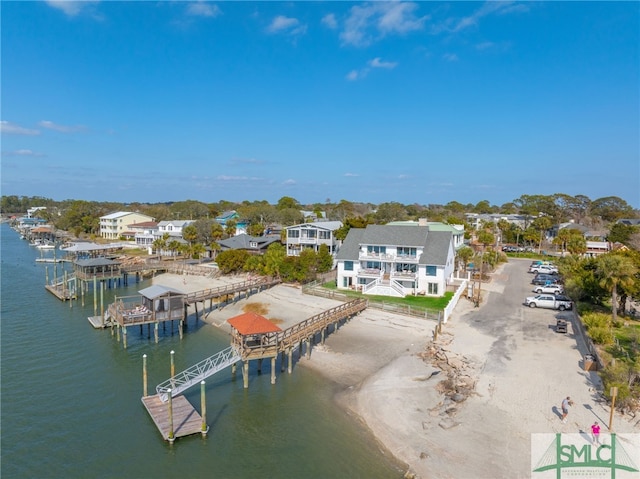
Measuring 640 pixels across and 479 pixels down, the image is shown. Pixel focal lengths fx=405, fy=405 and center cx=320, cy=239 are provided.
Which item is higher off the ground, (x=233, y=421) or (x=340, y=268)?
(x=340, y=268)

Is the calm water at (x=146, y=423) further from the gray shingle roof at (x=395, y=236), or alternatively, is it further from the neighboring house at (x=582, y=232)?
the neighboring house at (x=582, y=232)

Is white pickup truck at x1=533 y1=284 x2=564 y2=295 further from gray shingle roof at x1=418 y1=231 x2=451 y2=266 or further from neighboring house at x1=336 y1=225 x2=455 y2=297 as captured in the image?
gray shingle roof at x1=418 y1=231 x2=451 y2=266

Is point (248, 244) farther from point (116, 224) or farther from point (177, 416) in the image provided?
point (116, 224)

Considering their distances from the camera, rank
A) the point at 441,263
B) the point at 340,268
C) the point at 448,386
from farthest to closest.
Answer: the point at 340,268 < the point at 441,263 < the point at 448,386

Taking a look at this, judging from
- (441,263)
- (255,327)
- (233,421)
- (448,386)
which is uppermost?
(441,263)

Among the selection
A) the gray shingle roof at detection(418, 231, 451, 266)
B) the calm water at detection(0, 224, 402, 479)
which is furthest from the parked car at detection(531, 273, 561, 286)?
the calm water at detection(0, 224, 402, 479)

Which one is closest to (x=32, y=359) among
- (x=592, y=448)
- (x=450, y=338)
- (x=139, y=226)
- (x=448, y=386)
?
(x=448, y=386)

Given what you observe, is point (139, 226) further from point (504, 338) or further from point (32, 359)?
point (504, 338)
